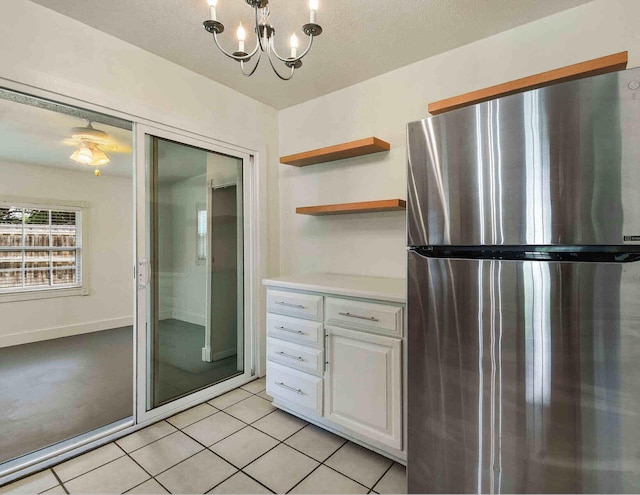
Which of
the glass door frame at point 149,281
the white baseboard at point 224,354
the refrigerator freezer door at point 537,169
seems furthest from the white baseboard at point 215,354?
the refrigerator freezer door at point 537,169

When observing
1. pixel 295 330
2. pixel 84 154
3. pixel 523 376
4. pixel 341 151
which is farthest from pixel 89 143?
pixel 523 376

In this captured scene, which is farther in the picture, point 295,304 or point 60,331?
point 60,331

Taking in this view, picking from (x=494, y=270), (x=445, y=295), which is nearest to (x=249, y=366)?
(x=445, y=295)

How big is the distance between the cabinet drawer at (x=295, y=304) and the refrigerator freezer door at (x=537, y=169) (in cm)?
95

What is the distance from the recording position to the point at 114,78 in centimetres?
205

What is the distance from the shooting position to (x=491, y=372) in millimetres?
1190

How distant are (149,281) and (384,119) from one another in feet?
6.76

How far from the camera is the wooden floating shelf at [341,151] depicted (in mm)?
2305

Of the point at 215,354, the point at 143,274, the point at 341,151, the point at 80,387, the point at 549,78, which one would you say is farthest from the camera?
the point at 80,387

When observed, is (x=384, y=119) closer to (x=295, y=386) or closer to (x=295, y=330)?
(x=295, y=330)

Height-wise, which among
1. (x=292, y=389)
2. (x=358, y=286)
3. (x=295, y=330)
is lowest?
(x=292, y=389)

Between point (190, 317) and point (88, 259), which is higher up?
point (88, 259)

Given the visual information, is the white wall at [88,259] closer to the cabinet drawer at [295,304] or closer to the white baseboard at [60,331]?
the white baseboard at [60,331]

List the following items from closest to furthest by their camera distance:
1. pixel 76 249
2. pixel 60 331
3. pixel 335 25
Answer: pixel 335 25, pixel 60 331, pixel 76 249
